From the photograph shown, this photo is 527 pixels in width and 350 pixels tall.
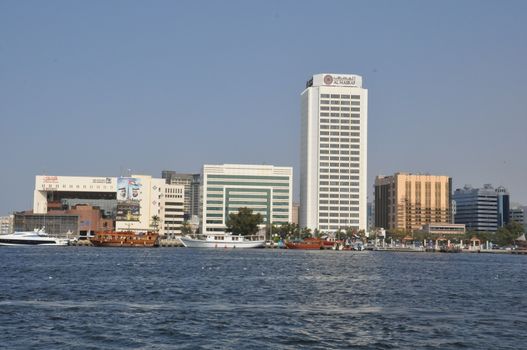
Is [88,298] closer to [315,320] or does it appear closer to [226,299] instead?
[226,299]

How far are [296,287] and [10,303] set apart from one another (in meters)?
28.1

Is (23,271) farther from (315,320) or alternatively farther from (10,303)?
(315,320)

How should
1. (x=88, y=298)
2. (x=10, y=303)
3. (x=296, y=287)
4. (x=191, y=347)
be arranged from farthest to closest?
(x=296, y=287), (x=88, y=298), (x=10, y=303), (x=191, y=347)

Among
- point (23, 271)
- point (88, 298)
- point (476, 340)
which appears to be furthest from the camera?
point (23, 271)

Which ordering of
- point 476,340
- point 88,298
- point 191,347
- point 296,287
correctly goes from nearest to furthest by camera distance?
point 191,347
point 476,340
point 88,298
point 296,287

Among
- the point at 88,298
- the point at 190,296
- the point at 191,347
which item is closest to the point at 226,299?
the point at 190,296

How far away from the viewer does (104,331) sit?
139 feet

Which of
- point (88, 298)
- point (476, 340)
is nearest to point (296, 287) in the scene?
point (88, 298)

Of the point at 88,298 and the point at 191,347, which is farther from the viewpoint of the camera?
the point at 88,298

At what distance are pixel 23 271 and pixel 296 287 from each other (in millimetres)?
36458

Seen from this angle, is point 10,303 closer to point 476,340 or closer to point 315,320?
point 315,320

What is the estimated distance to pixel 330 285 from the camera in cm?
7625

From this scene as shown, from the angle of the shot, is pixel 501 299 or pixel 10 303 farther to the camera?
pixel 501 299

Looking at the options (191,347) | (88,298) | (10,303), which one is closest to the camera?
(191,347)
